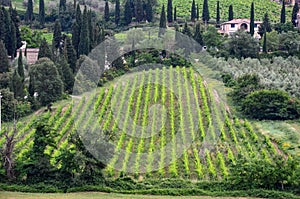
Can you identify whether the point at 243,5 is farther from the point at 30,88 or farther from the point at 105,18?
the point at 30,88

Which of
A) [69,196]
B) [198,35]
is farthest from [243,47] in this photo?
[69,196]

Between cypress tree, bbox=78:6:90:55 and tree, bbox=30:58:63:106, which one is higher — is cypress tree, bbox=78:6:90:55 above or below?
above

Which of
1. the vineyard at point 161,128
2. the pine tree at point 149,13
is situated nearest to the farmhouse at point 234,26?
the pine tree at point 149,13

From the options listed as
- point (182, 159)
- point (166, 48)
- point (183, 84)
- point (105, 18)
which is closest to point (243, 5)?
point (105, 18)

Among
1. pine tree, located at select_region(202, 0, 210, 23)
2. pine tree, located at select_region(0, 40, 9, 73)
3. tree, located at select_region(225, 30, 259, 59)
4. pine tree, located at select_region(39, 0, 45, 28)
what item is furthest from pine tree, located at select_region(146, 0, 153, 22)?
pine tree, located at select_region(0, 40, 9, 73)

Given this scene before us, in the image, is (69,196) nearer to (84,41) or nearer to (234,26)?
(84,41)

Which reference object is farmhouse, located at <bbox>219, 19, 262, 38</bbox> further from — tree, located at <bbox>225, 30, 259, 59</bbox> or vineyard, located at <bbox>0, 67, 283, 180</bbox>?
vineyard, located at <bbox>0, 67, 283, 180</bbox>
